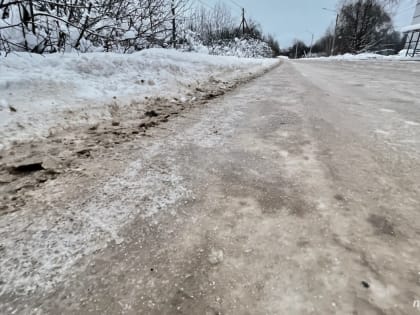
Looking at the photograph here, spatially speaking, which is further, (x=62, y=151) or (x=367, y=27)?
(x=367, y=27)

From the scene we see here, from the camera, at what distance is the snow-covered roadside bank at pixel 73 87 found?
6.60 ft

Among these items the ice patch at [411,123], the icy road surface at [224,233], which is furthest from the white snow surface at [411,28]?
the icy road surface at [224,233]

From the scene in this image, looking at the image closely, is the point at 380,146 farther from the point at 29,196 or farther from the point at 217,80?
the point at 217,80

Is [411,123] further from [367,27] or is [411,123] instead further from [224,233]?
[367,27]

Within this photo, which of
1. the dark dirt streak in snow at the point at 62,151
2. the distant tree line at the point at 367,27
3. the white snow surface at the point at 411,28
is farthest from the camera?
the distant tree line at the point at 367,27

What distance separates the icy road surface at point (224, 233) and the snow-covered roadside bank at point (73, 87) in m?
0.80

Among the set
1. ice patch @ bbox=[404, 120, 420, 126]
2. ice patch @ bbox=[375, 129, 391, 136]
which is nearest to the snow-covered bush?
ice patch @ bbox=[404, 120, 420, 126]

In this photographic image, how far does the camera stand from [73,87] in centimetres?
266

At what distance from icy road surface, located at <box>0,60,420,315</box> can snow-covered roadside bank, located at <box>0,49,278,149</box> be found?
31.5 inches

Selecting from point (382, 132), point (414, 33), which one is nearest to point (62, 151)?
point (382, 132)

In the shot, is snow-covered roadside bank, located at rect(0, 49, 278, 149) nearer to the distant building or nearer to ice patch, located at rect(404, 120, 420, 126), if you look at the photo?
ice patch, located at rect(404, 120, 420, 126)

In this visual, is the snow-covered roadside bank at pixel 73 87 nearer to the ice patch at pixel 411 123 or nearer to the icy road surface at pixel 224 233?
the icy road surface at pixel 224 233

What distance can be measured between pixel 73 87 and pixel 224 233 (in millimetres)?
2522

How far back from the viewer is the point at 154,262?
86 centimetres
